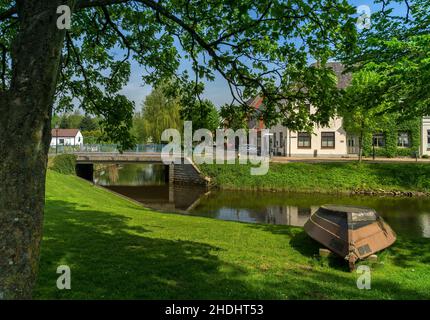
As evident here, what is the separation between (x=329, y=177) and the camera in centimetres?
3412

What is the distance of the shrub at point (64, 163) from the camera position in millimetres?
31617

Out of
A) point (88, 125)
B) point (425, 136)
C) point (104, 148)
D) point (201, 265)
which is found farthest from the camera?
point (88, 125)

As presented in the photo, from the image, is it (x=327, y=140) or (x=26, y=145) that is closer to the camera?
(x=26, y=145)

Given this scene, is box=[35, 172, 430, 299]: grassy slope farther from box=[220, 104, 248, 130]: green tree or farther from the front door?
the front door

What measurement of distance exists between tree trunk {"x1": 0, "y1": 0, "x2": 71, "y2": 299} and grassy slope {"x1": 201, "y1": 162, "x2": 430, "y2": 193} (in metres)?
31.9

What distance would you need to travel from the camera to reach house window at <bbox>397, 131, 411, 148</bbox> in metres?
Result: 46.1

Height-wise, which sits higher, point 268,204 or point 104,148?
point 104,148

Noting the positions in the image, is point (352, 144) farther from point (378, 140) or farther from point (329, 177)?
point (329, 177)

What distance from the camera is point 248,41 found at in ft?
23.3

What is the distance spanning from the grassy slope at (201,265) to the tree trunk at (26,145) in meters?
2.87

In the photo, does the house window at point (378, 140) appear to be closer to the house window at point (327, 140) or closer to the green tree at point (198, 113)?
the house window at point (327, 140)

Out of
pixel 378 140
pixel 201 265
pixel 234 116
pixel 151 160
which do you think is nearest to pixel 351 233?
pixel 201 265

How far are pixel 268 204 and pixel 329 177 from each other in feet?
32.6

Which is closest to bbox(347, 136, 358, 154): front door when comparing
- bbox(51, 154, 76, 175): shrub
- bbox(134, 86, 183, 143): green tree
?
A: bbox(134, 86, 183, 143): green tree
